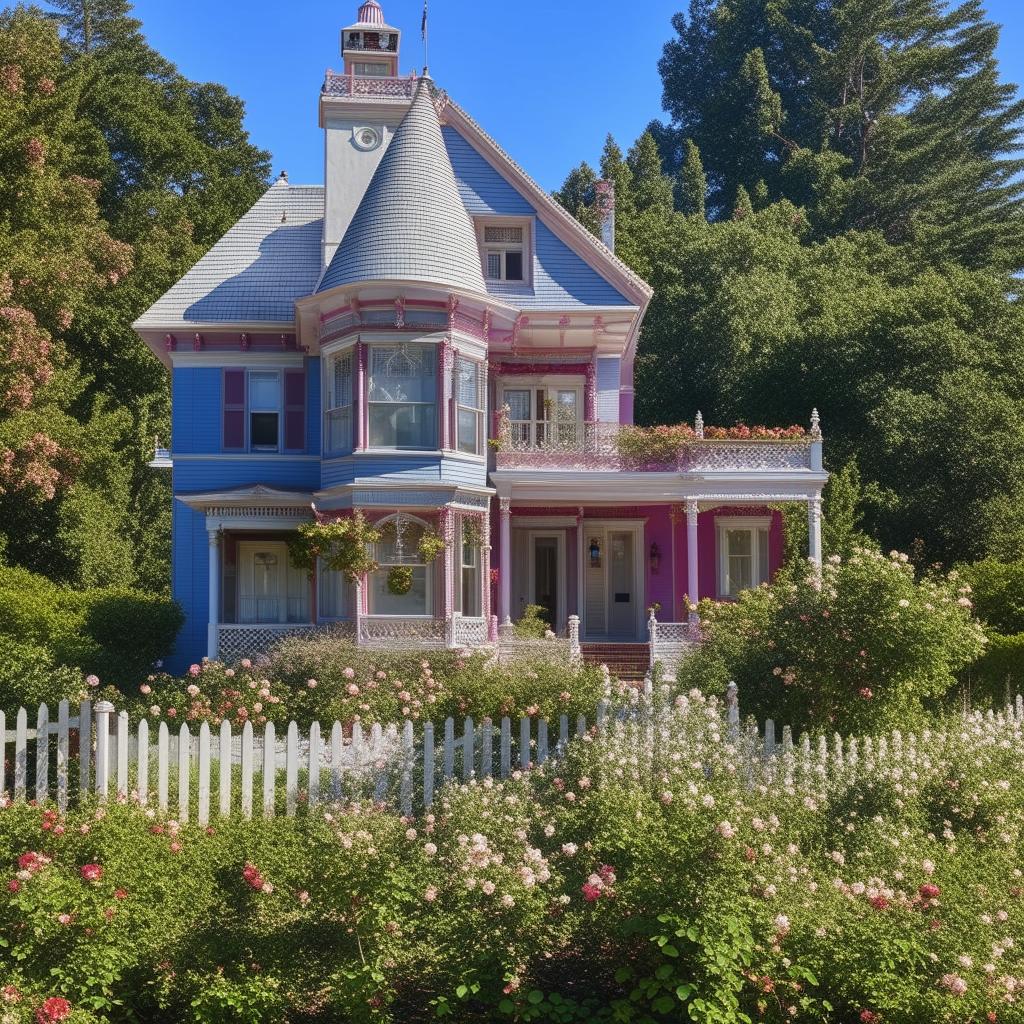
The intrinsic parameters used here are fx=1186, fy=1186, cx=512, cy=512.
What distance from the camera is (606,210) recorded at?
28.2 metres

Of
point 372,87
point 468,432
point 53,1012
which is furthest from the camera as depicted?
point 372,87

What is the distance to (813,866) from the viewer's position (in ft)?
29.5

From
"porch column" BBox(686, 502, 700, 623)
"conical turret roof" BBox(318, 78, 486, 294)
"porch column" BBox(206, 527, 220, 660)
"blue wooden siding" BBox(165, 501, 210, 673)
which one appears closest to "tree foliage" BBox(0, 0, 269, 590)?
"blue wooden siding" BBox(165, 501, 210, 673)

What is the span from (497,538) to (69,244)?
14.9m

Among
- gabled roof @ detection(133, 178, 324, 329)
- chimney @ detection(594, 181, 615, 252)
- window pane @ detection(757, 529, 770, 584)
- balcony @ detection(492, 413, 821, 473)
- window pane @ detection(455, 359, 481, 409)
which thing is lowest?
window pane @ detection(757, 529, 770, 584)

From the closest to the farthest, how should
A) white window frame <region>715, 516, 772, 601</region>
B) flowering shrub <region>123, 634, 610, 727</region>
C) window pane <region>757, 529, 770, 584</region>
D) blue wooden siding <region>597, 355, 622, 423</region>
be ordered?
flowering shrub <region>123, 634, 610, 727</region>
blue wooden siding <region>597, 355, 622, 423</region>
white window frame <region>715, 516, 772, 601</region>
window pane <region>757, 529, 770, 584</region>

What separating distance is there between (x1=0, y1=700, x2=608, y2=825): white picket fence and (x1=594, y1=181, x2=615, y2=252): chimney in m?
18.5

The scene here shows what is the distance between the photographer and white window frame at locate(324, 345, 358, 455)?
21031mm

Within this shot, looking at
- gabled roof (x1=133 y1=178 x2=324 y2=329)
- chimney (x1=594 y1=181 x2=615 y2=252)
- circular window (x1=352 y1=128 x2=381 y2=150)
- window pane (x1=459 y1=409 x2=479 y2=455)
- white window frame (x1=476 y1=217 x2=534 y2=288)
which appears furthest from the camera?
chimney (x1=594 y1=181 x2=615 y2=252)

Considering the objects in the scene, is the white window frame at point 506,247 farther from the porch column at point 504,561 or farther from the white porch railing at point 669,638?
the white porch railing at point 669,638

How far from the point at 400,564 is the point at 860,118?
5111 centimetres

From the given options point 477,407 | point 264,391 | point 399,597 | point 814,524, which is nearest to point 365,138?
point 264,391

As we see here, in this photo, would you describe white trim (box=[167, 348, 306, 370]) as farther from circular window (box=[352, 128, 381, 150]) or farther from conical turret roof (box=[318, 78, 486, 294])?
circular window (box=[352, 128, 381, 150])

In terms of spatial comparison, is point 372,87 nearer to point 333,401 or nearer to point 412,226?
point 412,226
